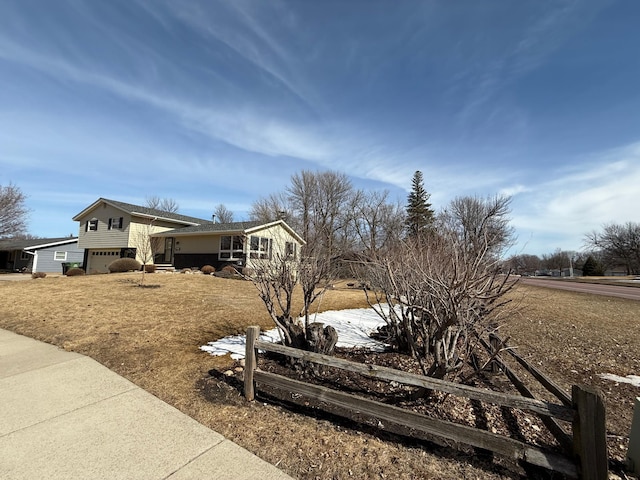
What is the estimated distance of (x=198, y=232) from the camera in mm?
22609

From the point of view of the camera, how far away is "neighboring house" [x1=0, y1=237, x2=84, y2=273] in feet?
106

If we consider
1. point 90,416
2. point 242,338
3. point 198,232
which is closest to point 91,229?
point 198,232

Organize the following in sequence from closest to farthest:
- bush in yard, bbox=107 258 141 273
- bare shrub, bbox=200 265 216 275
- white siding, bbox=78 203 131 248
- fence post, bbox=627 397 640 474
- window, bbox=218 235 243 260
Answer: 1. fence post, bbox=627 397 640 474
2. bush in yard, bbox=107 258 141 273
3. bare shrub, bbox=200 265 216 275
4. window, bbox=218 235 243 260
5. white siding, bbox=78 203 131 248

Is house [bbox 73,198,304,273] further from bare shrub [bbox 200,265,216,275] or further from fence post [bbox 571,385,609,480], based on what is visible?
fence post [bbox 571,385,609,480]

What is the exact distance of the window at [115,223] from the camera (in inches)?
961

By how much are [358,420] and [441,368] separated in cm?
107

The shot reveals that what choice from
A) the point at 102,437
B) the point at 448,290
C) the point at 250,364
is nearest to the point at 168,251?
the point at 250,364

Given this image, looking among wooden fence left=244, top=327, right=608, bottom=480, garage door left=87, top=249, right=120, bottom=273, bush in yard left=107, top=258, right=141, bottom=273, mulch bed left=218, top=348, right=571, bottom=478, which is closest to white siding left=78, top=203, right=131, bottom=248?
garage door left=87, top=249, right=120, bottom=273

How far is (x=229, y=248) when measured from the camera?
22.4 meters

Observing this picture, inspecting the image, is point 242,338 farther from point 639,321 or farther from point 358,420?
point 639,321

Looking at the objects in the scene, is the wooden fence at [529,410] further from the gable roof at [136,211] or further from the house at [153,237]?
the gable roof at [136,211]

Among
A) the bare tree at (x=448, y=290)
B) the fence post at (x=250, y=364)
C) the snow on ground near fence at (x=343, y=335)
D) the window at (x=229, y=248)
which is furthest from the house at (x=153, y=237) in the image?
the fence post at (x=250, y=364)

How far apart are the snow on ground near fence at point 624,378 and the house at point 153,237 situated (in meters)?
17.8

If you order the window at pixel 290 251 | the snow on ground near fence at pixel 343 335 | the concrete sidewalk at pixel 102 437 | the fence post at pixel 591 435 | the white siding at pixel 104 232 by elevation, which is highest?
the white siding at pixel 104 232
